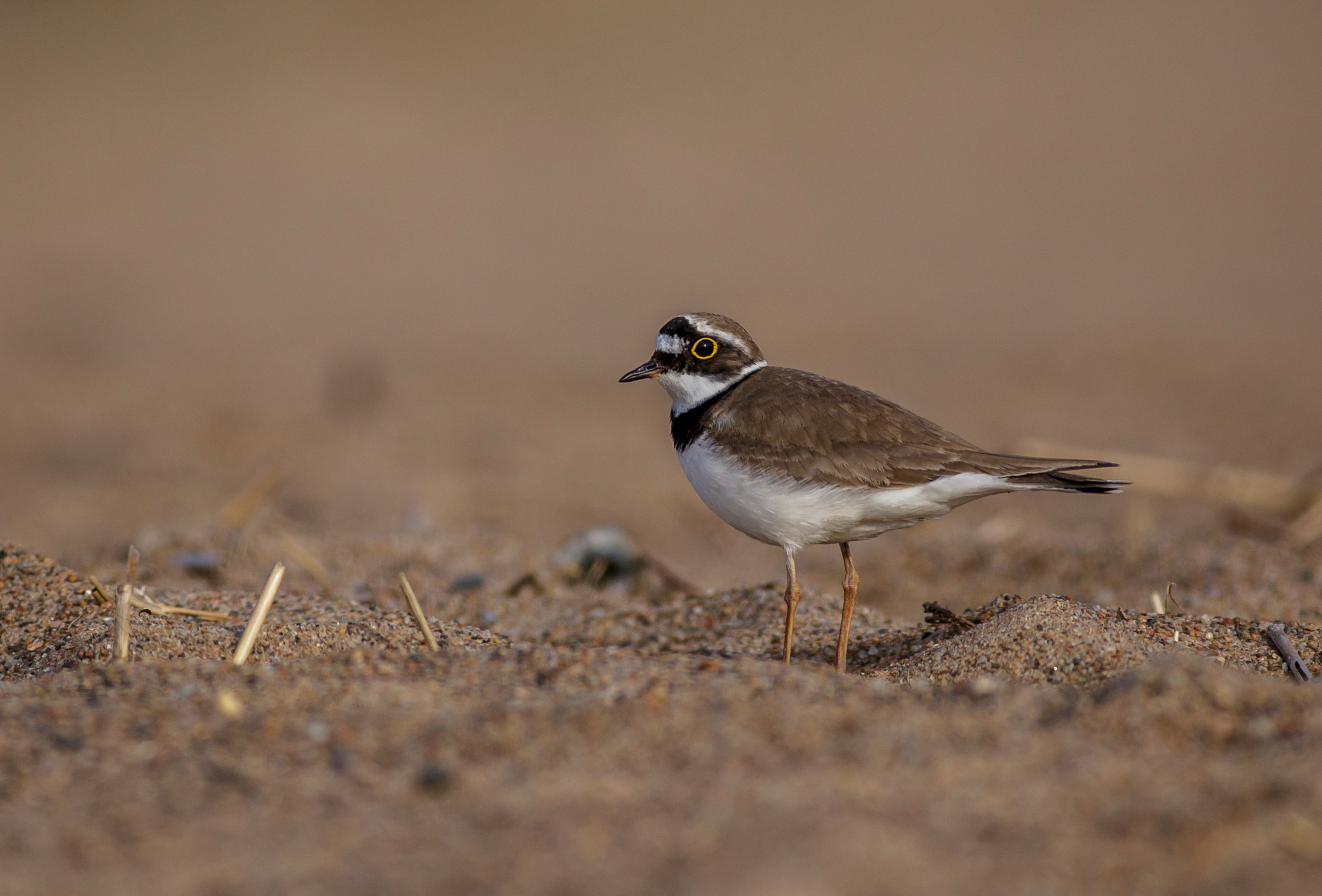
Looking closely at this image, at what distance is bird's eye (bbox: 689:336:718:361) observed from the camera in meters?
4.62

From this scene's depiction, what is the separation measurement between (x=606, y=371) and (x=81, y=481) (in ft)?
18.0

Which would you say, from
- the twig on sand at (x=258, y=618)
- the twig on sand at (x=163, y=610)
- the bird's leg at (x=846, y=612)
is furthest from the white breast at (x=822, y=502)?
the twig on sand at (x=163, y=610)

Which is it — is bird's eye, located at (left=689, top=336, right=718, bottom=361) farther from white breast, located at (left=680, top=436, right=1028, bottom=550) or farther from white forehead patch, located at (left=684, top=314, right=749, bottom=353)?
white breast, located at (left=680, top=436, right=1028, bottom=550)

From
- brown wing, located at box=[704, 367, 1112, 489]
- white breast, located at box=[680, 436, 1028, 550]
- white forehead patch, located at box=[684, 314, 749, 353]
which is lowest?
white breast, located at box=[680, 436, 1028, 550]

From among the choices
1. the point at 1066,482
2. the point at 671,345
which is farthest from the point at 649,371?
the point at 1066,482

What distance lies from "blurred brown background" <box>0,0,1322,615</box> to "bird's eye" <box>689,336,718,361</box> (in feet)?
6.29

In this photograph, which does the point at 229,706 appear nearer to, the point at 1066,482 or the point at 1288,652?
the point at 1066,482

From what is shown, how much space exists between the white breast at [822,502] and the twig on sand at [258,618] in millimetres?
1522

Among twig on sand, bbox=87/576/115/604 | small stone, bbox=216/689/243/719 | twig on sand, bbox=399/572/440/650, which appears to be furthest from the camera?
twig on sand, bbox=87/576/115/604

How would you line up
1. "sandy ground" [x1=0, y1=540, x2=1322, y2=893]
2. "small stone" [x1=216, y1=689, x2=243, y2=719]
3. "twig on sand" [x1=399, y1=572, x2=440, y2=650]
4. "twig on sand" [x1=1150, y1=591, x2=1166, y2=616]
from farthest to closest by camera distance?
"twig on sand" [x1=1150, y1=591, x2=1166, y2=616], "twig on sand" [x1=399, y1=572, x2=440, y2=650], "small stone" [x1=216, y1=689, x2=243, y2=719], "sandy ground" [x1=0, y1=540, x2=1322, y2=893]

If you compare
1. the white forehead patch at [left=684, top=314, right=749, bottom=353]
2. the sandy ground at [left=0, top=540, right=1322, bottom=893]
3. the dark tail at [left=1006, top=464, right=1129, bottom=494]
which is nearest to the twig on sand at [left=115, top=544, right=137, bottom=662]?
the sandy ground at [left=0, top=540, right=1322, bottom=893]

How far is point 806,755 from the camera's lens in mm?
2416

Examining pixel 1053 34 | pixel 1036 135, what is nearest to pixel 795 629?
pixel 1036 135

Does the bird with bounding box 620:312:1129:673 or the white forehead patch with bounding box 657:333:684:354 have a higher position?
the white forehead patch with bounding box 657:333:684:354
